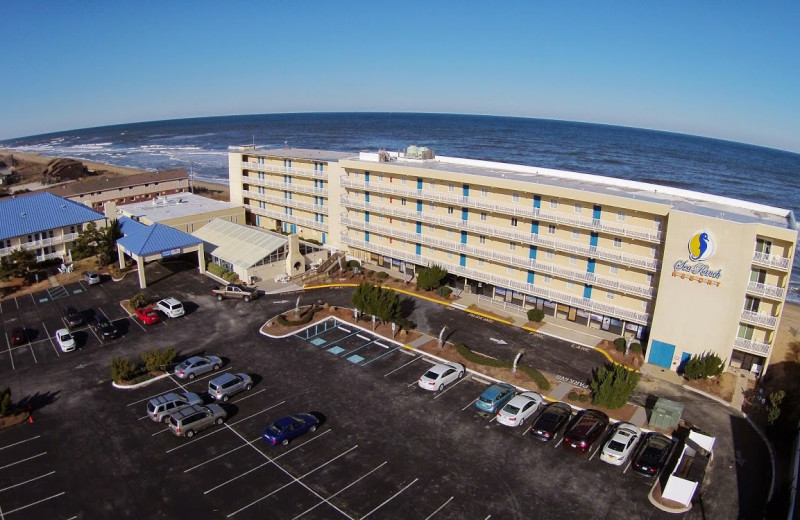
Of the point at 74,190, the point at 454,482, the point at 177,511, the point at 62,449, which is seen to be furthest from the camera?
the point at 74,190

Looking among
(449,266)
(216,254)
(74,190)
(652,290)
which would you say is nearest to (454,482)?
(652,290)

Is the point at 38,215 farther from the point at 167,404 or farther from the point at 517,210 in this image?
the point at 517,210

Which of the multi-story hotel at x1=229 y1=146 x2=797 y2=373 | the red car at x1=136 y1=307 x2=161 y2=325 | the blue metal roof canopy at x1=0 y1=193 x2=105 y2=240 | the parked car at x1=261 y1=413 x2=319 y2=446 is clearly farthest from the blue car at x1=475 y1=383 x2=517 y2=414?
the blue metal roof canopy at x1=0 y1=193 x2=105 y2=240

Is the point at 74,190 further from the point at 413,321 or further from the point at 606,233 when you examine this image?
the point at 606,233

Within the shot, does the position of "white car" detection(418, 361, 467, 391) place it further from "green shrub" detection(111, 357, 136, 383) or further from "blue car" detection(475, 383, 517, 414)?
"green shrub" detection(111, 357, 136, 383)

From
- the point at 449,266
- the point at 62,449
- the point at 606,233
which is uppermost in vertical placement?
the point at 606,233

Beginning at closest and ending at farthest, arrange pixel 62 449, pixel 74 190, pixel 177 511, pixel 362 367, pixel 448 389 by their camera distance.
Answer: pixel 177 511 → pixel 62 449 → pixel 448 389 → pixel 362 367 → pixel 74 190

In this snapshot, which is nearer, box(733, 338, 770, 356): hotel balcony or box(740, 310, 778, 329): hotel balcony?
box(740, 310, 778, 329): hotel balcony

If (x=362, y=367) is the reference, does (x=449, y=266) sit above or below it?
above
